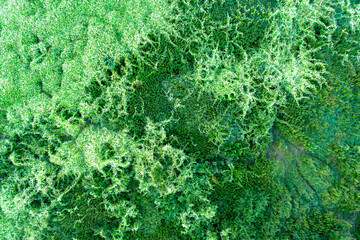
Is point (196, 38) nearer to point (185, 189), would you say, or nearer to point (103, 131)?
point (103, 131)

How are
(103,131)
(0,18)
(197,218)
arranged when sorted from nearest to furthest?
(197,218), (103,131), (0,18)

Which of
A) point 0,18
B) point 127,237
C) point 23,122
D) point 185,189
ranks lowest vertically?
point 127,237

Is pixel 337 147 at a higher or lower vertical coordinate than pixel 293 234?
higher

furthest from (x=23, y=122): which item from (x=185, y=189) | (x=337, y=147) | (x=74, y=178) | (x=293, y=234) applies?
(x=337, y=147)

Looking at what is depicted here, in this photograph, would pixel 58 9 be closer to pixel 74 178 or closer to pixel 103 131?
pixel 103 131

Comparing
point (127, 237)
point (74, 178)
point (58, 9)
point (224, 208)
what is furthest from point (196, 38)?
point (127, 237)

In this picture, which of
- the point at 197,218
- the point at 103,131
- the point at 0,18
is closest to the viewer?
the point at 197,218

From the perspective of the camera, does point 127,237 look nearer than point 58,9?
Yes
